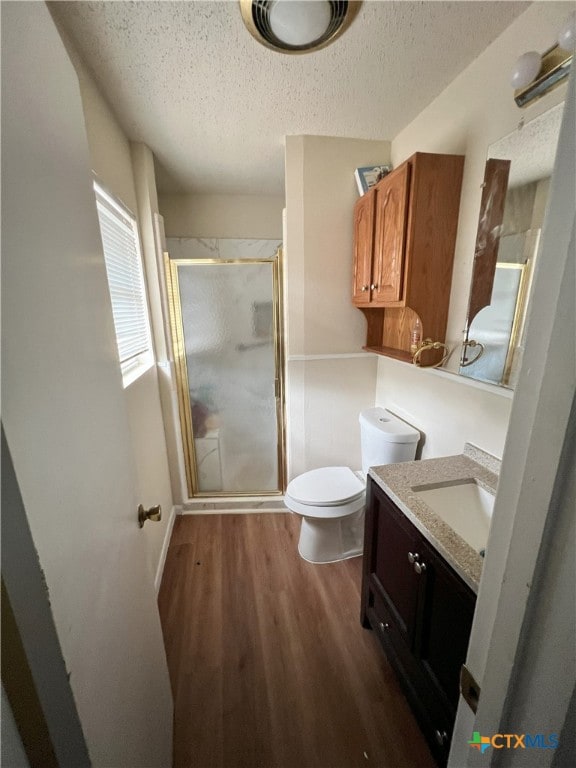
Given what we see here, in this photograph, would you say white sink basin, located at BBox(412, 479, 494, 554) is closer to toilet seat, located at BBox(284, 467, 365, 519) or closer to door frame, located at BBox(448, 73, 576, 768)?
toilet seat, located at BBox(284, 467, 365, 519)

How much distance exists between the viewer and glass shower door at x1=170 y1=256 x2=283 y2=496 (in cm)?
216

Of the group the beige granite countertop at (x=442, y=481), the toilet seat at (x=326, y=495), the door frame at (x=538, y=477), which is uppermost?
the door frame at (x=538, y=477)

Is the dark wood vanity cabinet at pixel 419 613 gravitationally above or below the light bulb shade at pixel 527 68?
below

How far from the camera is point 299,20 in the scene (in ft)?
3.14

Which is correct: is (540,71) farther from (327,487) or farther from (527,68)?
(327,487)

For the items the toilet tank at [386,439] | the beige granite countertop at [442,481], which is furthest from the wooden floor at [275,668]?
the beige granite countertop at [442,481]

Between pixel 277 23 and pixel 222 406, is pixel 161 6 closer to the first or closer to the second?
pixel 277 23

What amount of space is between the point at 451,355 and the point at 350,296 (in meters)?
0.79

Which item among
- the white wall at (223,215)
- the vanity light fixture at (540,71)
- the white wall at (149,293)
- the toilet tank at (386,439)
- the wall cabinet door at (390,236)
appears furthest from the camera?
the white wall at (223,215)

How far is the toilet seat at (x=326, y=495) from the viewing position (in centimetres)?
163

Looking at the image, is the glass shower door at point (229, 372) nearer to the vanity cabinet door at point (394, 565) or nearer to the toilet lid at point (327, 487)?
the toilet lid at point (327, 487)

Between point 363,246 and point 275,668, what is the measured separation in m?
2.16

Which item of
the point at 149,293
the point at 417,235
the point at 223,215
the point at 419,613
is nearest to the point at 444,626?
the point at 419,613

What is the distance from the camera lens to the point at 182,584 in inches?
67.6
